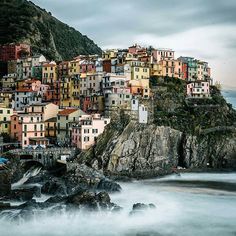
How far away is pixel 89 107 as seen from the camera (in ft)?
234

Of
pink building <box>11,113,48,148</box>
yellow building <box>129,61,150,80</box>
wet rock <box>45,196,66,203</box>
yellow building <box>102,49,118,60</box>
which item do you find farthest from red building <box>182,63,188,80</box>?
wet rock <box>45,196,66,203</box>

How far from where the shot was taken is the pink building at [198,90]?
79750mm

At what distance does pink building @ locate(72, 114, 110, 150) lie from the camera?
2435 inches

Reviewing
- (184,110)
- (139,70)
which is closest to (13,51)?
(139,70)

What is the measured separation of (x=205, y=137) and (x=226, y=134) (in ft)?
12.2

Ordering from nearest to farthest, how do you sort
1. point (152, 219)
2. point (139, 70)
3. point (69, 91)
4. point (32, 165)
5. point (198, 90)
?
1. point (152, 219)
2. point (32, 165)
3. point (69, 91)
4. point (139, 70)
5. point (198, 90)

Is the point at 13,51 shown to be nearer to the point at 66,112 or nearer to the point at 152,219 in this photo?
the point at 66,112

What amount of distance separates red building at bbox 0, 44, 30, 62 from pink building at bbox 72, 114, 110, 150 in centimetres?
3330

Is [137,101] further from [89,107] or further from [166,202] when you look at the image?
[166,202]

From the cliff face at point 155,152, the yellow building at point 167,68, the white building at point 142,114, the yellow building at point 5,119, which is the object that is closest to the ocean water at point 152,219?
the cliff face at point 155,152

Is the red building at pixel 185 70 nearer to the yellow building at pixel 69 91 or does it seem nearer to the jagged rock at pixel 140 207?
the yellow building at pixel 69 91

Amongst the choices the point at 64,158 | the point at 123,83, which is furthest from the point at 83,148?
the point at 123,83

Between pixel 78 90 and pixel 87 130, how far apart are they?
48.1ft

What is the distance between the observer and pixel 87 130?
6191 centimetres
